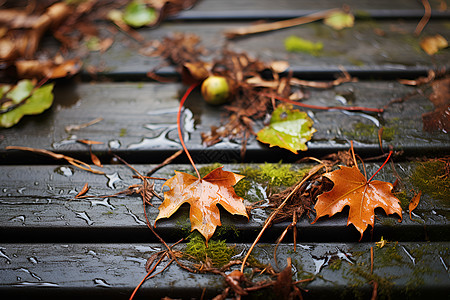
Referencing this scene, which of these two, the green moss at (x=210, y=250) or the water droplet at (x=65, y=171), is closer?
the green moss at (x=210, y=250)

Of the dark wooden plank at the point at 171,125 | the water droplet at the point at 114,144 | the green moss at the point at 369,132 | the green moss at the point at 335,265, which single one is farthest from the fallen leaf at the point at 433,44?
the water droplet at the point at 114,144

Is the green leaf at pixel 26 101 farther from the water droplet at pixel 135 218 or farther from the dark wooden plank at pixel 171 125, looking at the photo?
the water droplet at pixel 135 218

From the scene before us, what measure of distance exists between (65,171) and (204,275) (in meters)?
0.53

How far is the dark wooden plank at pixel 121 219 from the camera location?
762 millimetres

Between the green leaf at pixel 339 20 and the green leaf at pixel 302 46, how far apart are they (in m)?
0.18

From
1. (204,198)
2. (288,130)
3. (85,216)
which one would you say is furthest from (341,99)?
(85,216)

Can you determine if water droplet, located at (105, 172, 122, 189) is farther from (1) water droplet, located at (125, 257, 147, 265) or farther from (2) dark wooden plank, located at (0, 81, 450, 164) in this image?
(1) water droplet, located at (125, 257, 147, 265)

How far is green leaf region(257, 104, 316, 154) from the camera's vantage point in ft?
2.97

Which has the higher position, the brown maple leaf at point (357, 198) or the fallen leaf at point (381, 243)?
the brown maple leaf at point (357, 198)

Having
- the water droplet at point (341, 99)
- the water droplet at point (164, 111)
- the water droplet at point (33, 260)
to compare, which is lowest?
the water droplet at point (33, 260)

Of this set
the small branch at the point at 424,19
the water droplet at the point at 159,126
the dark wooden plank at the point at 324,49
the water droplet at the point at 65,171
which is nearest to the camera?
the water droplet at the point at 65,171

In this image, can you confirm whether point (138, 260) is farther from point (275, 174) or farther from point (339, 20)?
point (339, 20)

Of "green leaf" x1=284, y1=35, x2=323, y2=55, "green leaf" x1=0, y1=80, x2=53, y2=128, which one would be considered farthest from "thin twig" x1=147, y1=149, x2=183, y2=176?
"green leaf" x1=284, y1=35, x2=323, y2=55

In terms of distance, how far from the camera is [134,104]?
108 cm
